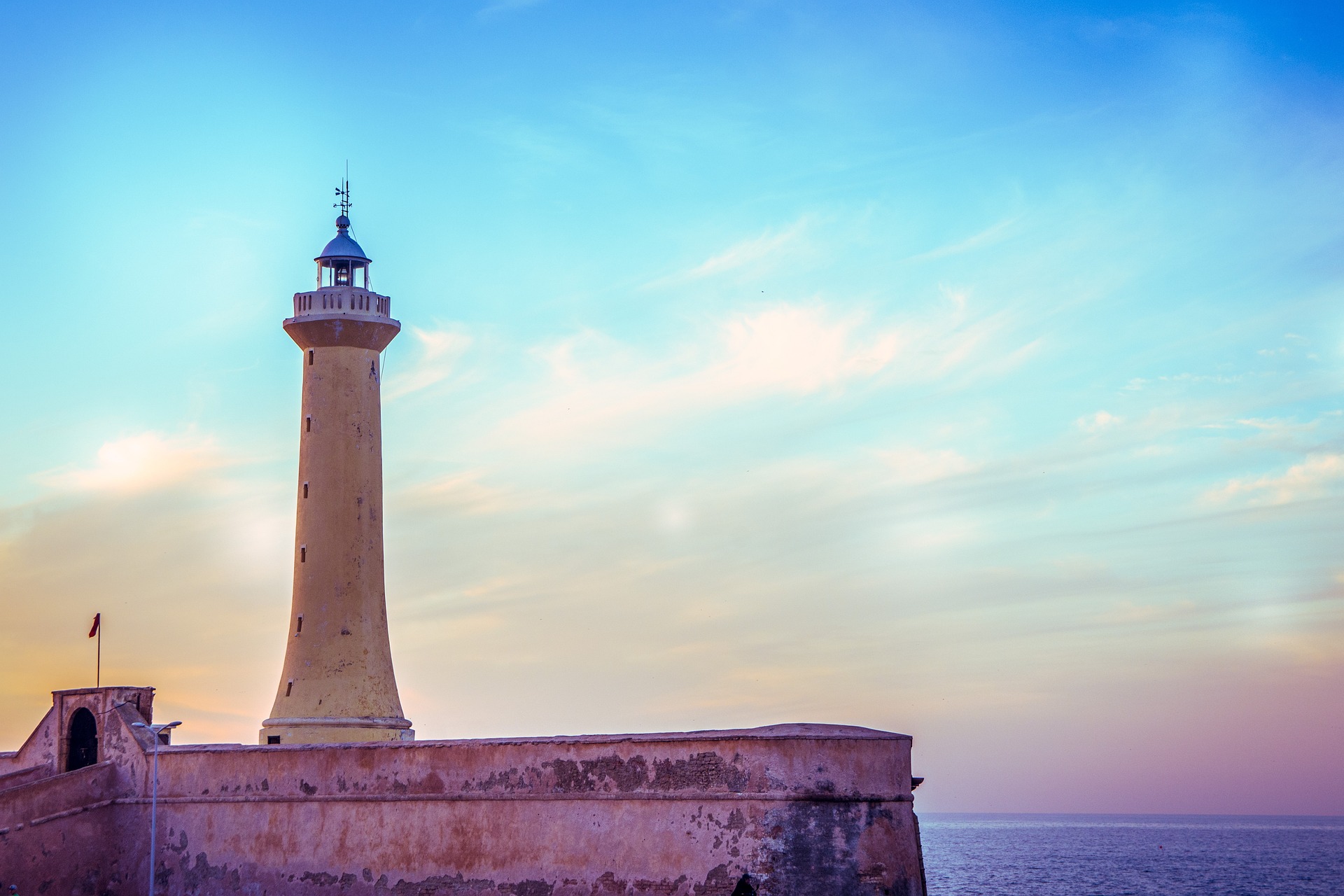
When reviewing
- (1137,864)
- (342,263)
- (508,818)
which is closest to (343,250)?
(342,263)

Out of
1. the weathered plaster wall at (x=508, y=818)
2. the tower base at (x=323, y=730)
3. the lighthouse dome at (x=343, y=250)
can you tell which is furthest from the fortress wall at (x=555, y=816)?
the lighthouse dome at (x=343, y=250)

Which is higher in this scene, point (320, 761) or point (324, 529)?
point (324, 529)

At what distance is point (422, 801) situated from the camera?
2131cm

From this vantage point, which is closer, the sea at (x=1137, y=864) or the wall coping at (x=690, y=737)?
the wall coping at (x=690, y=737)

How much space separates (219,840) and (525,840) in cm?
570

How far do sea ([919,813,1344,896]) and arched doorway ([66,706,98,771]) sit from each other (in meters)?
32.6

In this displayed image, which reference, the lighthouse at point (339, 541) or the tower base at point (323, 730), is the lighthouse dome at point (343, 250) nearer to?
the lighthouse at point (339, 541)

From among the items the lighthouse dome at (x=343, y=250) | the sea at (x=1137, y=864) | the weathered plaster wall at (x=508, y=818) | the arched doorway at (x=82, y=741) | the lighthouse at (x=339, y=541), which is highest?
the lighthouse dome at (x=343, y=250)

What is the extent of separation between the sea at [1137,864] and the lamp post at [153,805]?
32936mm

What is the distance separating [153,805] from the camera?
22.2m

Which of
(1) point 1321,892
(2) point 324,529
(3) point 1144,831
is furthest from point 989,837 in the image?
(2) point 324,529

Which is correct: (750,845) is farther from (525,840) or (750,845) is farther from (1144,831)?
(1144,831)

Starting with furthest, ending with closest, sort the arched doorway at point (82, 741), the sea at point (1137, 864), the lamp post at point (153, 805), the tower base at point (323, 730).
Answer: the sea at point (1137, 864), the tower base at point (323, 730), the arched doorway at point (82, 741), the lamp post at point (153, 805)

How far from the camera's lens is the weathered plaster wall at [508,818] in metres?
18.8
